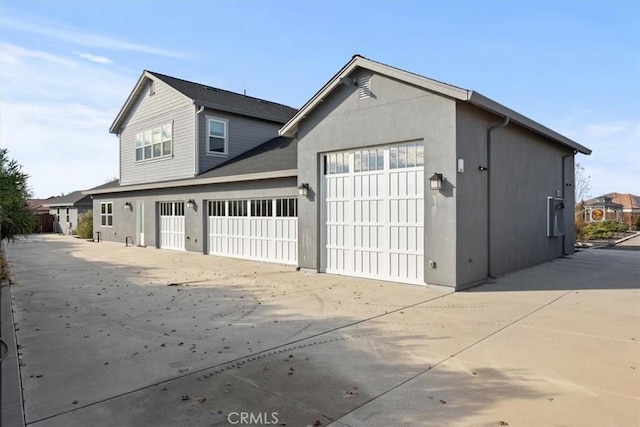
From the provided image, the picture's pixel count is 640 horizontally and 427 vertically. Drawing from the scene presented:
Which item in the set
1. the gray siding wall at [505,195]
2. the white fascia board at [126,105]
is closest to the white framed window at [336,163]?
the gray siding wall at [505,195]

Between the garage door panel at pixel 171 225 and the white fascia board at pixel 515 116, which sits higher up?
the white fascia board at pixel 515 116

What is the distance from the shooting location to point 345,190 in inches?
397

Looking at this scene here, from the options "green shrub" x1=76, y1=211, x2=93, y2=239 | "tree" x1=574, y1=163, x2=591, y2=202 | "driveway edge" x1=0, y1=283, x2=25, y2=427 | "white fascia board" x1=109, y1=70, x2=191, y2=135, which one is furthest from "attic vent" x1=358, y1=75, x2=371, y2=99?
"tree" x1=574, y1=163, x2=591, y2=202

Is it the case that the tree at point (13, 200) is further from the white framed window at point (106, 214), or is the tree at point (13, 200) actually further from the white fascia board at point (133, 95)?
the white framed window at point (106, 214)

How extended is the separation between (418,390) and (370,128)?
6.85 meters

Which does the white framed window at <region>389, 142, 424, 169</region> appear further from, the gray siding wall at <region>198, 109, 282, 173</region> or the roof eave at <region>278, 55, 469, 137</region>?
the gray siding wall at <region>198, 109, 282, 173</region>

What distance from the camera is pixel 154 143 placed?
61.5ft

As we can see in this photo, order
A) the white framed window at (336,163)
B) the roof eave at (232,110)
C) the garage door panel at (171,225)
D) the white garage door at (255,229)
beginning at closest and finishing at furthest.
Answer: the white framed window at (336,163), the white garage door at (255,229), the roof eave at (232,110), the garage door panel at (171,225)

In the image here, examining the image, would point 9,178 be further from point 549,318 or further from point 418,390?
point 549,318

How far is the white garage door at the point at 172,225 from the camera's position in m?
16.7

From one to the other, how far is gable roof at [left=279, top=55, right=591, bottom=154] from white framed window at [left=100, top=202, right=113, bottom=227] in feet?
48.8

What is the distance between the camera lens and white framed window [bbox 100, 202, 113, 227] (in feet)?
72.2

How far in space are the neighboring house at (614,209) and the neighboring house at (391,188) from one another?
23.4 metres

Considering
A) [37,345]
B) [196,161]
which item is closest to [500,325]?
[37,345]
